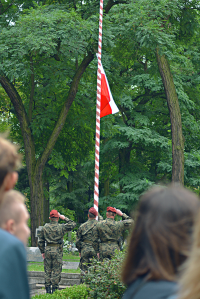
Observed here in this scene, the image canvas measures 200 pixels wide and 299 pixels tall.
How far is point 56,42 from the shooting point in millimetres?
14695

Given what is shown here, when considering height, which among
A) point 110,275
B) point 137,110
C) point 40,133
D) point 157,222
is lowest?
point 110,275

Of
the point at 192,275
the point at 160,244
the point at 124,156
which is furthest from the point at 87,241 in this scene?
the point at 124,156

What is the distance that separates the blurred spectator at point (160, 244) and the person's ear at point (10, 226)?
0.68 m

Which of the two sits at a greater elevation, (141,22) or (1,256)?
(141,22)

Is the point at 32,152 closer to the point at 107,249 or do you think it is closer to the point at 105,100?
the point at 105,100

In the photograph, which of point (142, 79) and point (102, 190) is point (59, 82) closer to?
point (142, 79)

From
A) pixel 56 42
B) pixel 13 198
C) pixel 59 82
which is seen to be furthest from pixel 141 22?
pixel 13 198

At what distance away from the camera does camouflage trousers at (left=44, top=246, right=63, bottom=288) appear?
33.3 feet

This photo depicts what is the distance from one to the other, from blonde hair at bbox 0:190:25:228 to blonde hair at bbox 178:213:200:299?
978mm

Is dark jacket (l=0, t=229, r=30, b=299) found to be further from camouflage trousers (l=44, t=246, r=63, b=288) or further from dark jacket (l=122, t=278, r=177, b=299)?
camouflage trousers (l=44, t=246, r=63, b=288)

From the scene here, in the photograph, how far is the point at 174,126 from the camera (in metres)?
15.7

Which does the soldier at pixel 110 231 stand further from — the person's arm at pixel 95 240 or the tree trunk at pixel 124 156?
the tree trunk at pixel 124 156

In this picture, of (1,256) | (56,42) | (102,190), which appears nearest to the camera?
(1,256)

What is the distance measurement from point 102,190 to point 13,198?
27.7 metres
